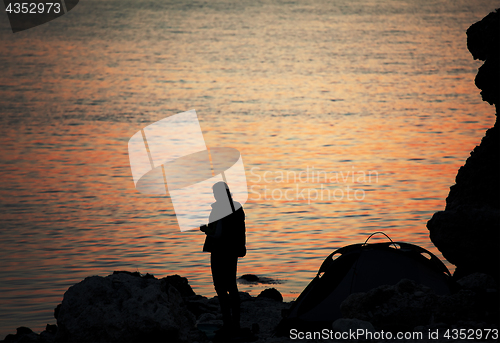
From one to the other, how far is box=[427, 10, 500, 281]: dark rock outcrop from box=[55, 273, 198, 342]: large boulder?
4159 millimetres

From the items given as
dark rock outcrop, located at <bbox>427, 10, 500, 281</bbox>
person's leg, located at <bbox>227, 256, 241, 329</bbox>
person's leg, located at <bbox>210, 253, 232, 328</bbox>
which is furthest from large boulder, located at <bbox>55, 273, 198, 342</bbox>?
dark rock outcrop, located at <bbox>427, 10, 500, 281</bbox>

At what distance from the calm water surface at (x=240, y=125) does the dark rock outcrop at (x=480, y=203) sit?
3.59m

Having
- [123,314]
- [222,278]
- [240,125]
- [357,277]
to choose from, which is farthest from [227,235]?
[240,125]

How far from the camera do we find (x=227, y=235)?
26.9 feet

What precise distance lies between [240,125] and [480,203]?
20073 mm

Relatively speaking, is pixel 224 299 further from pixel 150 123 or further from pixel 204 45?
pixel 204 45

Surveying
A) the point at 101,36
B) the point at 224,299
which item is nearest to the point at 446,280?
the point at 224,299

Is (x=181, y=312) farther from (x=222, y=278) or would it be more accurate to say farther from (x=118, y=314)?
(x=118, y=314)

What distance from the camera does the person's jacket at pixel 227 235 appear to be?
8.19 metres

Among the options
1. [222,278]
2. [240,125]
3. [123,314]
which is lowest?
[240,125]

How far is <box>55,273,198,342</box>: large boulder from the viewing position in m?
7.65

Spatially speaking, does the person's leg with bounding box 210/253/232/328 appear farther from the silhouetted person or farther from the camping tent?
the camping tent

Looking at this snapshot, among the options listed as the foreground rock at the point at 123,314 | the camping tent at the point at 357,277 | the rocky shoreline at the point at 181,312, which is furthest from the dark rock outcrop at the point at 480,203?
the foreground rock at the point at 123,314

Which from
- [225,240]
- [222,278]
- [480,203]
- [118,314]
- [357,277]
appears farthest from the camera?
[480,203]
